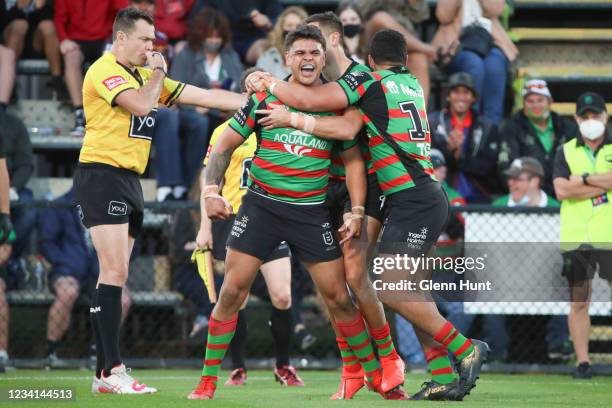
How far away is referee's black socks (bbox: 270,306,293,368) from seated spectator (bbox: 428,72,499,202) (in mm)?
3464

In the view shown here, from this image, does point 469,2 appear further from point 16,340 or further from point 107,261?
point 107,261

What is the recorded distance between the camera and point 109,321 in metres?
8.83

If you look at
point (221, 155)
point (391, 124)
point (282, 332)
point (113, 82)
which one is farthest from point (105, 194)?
point (282, 332)

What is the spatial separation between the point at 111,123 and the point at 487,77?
20.9 feet

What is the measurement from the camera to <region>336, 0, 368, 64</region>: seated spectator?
1379 cm

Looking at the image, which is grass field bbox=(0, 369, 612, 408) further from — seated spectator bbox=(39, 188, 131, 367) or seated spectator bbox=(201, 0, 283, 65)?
seated spectator bbox=(201, 0, 283, 65)

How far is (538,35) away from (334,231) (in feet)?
25.5

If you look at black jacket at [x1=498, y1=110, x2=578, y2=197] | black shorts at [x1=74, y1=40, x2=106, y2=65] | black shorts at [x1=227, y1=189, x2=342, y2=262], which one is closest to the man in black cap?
black jacket at [x1=498, y1=110, x2=578, y2=197]

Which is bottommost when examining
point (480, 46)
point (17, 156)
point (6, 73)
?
point (17, 156)

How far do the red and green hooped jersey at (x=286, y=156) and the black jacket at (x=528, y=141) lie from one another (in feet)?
17.8

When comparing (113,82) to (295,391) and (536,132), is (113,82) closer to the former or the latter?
(295,391)

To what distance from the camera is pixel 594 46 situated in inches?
616

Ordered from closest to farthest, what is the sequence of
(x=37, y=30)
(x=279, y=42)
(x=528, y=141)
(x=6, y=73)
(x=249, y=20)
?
(x=528, y=141) → (x=279, y=42) → (x=6, y=73) → (x=37, y=30) → (x=249, y=20)

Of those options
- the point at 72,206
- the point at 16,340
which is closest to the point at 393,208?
the point at 72,206
